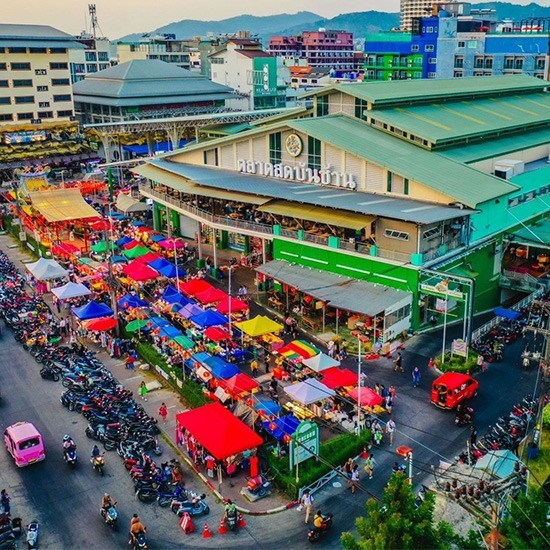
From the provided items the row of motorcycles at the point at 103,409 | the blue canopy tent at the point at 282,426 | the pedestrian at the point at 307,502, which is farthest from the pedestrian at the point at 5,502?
the pedestrian at the point at 307,502

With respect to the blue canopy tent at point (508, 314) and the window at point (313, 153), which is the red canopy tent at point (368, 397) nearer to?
the blue canopy tent at point (508, 314)

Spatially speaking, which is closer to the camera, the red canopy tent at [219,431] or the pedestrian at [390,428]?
the red canopy tent at [219,431]

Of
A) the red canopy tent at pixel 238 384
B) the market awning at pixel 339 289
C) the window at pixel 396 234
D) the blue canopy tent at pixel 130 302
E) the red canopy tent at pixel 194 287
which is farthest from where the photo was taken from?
the red canopy tent at pixel 194 287

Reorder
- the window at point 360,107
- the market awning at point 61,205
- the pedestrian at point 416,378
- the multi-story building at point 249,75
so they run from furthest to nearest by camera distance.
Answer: the multi-story building at point 249,75 < the market awning at point 61,205 < the window at point 360,107 < the pedestrian at point 416,378

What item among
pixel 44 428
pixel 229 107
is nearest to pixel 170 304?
pixel 44 428

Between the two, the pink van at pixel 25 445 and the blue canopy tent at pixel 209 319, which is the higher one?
the blue canopy tent at pixel 209 319

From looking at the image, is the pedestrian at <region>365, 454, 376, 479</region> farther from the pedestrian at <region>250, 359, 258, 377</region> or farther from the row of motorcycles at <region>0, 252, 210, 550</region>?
the pedestrian at <region>250, 359, 258, 377</region>
